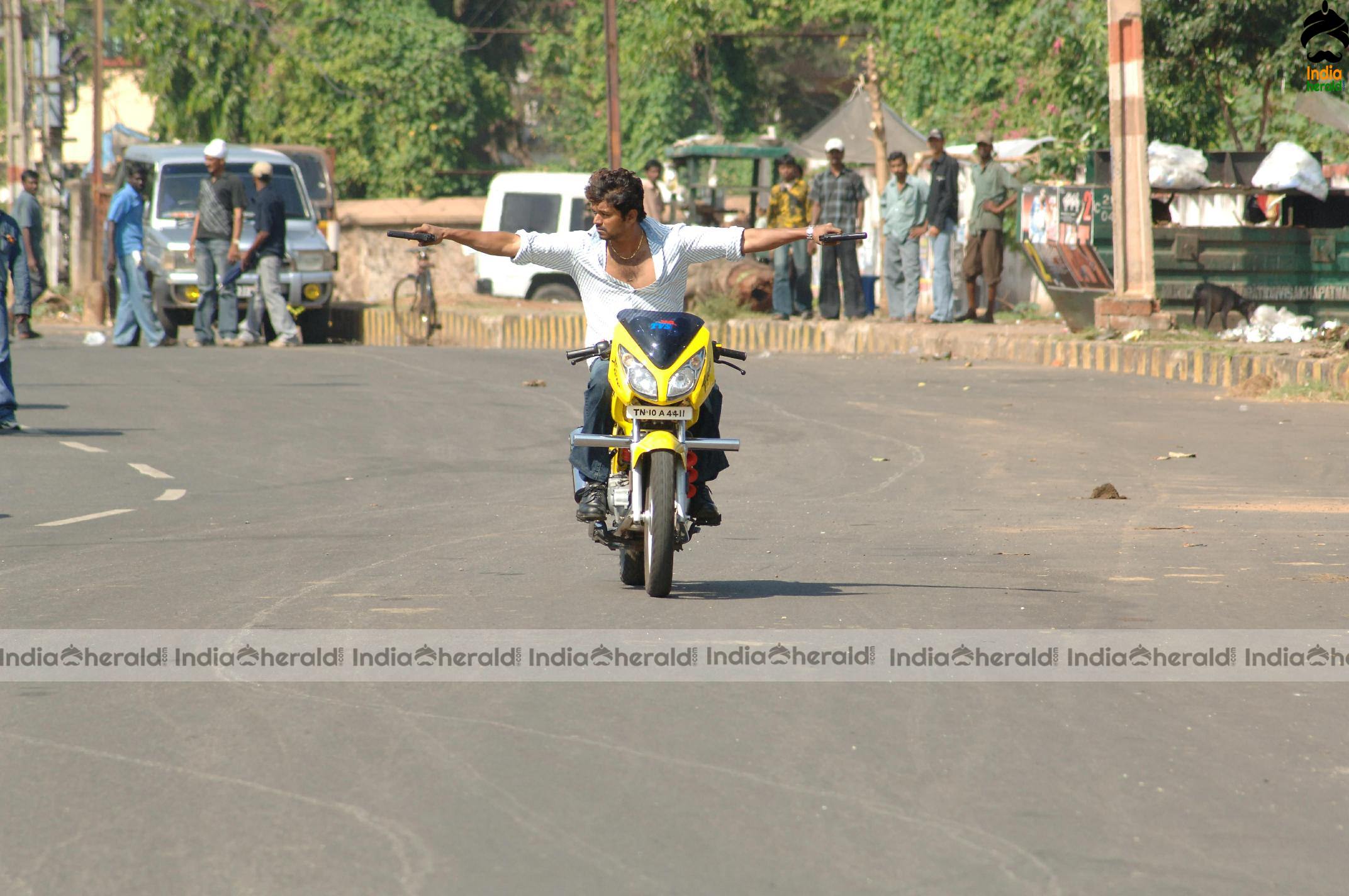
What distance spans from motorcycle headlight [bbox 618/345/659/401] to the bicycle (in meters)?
20.4

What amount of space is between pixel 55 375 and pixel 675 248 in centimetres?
1214

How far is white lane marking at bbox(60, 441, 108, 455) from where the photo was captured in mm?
12756

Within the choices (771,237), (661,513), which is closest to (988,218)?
(771,237)

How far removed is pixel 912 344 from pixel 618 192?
46.1ft

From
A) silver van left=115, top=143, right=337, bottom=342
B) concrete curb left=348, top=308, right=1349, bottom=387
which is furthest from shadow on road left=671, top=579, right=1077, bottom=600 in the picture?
silver van left=115, top=143, right=337, bottom=342

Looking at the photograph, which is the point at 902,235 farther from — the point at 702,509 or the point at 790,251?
the point at 702,509

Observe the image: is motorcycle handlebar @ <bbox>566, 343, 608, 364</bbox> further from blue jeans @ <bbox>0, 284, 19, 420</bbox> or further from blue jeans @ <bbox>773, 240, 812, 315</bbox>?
blue jeans @ <bbox>773, 240, 812, 315</bbox>

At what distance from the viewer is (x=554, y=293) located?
3066 cm

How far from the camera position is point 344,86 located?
46156mm

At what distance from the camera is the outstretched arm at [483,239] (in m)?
7.34

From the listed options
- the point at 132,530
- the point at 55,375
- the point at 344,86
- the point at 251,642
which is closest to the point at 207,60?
the point at 344,86

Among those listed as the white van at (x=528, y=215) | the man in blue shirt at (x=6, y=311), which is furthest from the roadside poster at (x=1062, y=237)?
the man in blue shirt at (x=6, y=311)
